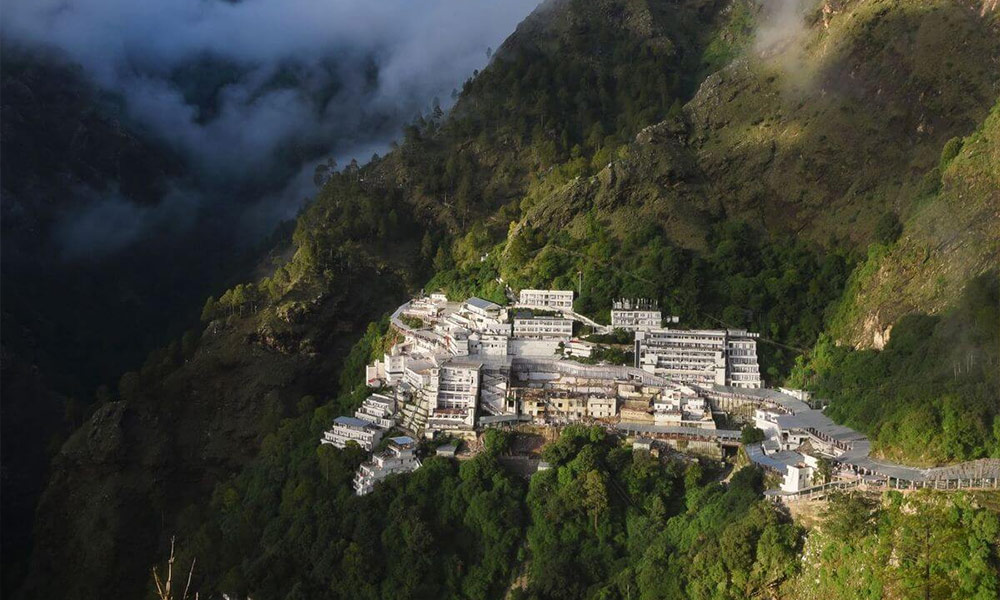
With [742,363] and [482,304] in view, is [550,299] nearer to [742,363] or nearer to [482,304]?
[482,304]

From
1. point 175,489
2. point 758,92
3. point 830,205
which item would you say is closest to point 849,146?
point 830,205

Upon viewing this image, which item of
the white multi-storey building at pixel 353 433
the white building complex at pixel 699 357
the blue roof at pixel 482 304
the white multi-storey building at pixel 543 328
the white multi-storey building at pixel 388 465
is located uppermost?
the blue roof at pixel 482 304

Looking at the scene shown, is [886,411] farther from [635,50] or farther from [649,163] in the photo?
[635,50]

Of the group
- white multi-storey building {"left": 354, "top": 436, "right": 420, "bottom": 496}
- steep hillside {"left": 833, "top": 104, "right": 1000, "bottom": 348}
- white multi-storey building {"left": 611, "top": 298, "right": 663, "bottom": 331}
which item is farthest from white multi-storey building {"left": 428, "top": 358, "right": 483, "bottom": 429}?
steep hillside {"left": 833, "top": 104, "right": 1000, "bottom": 348}

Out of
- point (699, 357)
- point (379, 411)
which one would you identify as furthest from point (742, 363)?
point (379, 411)

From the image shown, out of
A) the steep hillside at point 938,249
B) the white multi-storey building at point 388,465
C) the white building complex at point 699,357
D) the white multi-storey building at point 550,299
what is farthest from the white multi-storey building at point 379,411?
the steep hillside at point 938,249

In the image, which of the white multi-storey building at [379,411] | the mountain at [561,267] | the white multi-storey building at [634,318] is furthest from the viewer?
the white multi-storey building at [634,318]

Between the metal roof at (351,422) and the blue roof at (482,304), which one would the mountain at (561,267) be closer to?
the blue roof at (482,304)
